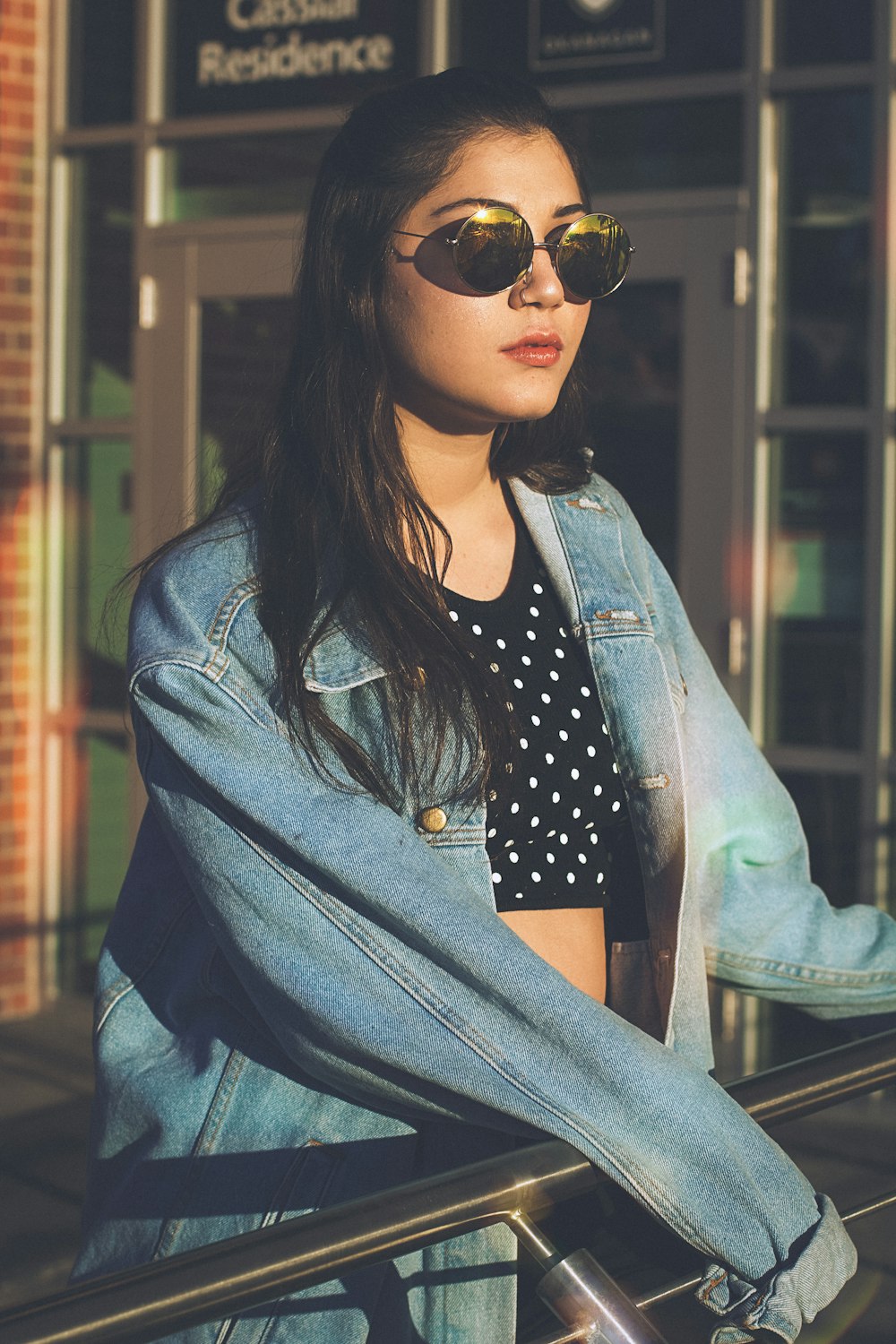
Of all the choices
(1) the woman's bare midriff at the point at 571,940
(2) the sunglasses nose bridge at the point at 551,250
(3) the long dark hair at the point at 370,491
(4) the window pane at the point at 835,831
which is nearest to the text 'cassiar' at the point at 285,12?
(4) the window pane at the point at 835,831

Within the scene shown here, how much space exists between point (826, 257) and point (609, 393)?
843mm

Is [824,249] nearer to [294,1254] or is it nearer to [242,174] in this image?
[242,174]

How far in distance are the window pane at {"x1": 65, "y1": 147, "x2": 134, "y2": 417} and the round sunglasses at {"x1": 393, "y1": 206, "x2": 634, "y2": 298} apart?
5.00m

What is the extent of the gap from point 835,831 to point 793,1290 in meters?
4.08

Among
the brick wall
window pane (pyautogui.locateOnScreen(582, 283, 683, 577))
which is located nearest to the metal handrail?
window pane (pyautogui.locateOnScreen(582, 283, 683, 577))

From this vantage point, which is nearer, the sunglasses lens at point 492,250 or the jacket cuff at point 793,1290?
the jacket cuff at point 793,1290

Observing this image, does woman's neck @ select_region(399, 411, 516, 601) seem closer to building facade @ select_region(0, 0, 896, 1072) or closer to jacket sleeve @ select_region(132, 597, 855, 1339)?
jacket sleeve @ select_region(132, 597, 855, 1339)

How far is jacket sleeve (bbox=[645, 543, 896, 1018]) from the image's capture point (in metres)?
1.93

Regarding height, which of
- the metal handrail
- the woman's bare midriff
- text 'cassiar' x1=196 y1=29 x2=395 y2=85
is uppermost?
text 'cassiar' x1=196 y1=29 x2=395 y2=85

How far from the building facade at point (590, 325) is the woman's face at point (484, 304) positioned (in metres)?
2.97

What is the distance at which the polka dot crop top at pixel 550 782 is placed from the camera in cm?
180

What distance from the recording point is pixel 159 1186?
1713 millimetres

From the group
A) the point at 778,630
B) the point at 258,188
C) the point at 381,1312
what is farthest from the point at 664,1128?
the point at 258,188

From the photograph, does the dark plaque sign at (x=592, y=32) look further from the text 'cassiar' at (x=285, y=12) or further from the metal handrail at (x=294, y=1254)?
the metal handrail at (x=294, y=1254)
